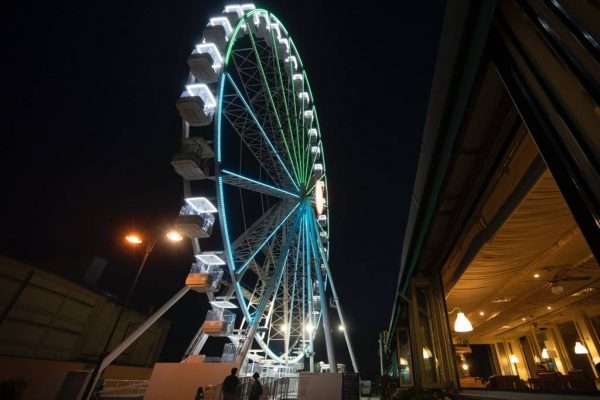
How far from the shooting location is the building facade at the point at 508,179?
1377 mm

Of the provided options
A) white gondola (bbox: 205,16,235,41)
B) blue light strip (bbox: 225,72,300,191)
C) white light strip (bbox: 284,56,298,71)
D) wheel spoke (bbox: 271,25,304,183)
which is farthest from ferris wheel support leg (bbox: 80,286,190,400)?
white light strip (bbox: 284,56,298,71)

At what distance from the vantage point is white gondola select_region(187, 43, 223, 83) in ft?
40.7

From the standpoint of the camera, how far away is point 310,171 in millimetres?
21828

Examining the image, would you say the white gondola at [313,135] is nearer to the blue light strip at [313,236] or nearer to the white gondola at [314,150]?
the white gondola at [314,150]

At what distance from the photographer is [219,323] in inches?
585

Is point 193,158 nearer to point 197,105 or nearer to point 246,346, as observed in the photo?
point 197,105

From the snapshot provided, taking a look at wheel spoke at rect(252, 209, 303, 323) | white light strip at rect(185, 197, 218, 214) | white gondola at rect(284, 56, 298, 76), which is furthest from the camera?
white gondola at rect(284, 56, 298, 76)

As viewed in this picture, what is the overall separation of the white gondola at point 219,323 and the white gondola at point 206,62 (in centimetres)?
1081

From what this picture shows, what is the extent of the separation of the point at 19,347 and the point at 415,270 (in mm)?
20624

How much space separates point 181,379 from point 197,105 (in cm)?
1022

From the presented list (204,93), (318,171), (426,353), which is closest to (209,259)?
(204,93)

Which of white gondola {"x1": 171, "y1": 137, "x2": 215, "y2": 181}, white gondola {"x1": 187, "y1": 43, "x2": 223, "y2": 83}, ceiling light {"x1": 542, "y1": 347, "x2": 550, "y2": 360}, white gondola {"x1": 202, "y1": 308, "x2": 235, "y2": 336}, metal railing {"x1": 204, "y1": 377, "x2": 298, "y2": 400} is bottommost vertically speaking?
metal railing {"x1": 204, "y1": 377, "x2": 298, "y2": 400}

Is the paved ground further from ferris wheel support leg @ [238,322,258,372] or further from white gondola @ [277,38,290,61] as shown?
white gondola @ [277,38,290,61]

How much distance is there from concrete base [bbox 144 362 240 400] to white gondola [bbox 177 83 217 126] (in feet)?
30.5
